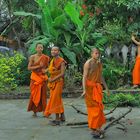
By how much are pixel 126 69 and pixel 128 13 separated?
9.89 meters

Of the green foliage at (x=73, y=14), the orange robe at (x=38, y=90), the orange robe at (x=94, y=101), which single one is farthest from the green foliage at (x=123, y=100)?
the orange robe at (x=94, y=101)

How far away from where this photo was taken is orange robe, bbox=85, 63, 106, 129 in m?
7.78

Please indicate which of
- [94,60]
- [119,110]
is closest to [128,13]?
[94,60]

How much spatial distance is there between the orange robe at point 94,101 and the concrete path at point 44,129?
11.6 inches

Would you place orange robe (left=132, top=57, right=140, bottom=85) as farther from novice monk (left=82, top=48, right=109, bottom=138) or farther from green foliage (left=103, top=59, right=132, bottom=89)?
novice monk (left=82, top=48, right=109, bottom=138)

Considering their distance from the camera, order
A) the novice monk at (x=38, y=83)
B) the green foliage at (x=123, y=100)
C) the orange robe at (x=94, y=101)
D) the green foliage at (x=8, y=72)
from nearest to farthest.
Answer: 1. the orange robe at (x=94, y=101)
2. the novice monk at (x=38, y=83)
3. the green foliage at (x=123, y=100)
4. the green foliage at (x=8, y=72)

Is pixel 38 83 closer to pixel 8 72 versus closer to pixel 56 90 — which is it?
pixel 56 90

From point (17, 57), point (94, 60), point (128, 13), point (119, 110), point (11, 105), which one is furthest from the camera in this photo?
point (17, 57)

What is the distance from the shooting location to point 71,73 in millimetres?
14617

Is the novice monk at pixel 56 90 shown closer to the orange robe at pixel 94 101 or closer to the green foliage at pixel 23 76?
the orange robe at pixel 94 101

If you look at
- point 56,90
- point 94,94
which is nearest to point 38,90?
point 56,90

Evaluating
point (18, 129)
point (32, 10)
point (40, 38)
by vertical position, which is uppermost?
point (32, 10)

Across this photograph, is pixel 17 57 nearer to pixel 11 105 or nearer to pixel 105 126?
pixel 11 105

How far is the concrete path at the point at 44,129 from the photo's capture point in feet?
26.0
